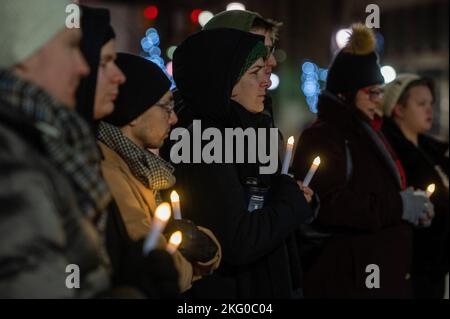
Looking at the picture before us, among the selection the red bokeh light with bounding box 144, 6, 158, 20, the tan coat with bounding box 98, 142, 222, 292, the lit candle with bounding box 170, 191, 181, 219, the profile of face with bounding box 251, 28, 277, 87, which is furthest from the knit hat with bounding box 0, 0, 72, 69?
the red bokeh light with bounding box 144, 6, 158, 20

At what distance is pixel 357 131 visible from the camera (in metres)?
4.70

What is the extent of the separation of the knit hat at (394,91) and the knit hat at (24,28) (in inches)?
162

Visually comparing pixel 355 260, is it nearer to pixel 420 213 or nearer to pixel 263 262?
pixel 420 213

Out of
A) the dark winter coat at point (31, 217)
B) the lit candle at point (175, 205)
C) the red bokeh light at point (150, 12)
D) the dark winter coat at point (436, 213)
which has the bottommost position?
the dark winter coat at point (436, 213)

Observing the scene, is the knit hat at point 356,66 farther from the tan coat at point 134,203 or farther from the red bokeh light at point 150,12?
the red bokeh light at point 150,12

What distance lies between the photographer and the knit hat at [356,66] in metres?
4.85

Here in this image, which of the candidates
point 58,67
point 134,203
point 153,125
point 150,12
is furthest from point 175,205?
point 150,12

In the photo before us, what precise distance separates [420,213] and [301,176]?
0.79m

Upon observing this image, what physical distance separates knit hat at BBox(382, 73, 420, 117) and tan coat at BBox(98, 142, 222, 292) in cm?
313

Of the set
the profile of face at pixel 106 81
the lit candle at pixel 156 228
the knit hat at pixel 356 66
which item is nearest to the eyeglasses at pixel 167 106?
the profile of face at pixel 106 81

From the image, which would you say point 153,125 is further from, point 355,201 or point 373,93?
point 373,93

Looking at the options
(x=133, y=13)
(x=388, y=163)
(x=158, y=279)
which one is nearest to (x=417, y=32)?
(x=133, y=13)

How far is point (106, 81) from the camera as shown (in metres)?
2.33

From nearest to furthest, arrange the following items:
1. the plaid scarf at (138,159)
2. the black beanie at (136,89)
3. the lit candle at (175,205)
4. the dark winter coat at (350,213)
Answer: the lit candle at (175,205), the plaid scarf at (138,159), the black beanie at (136,89), the dark winter coat at (350,213)
